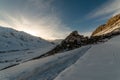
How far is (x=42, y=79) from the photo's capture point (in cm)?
1277

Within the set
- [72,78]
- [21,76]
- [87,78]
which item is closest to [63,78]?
[72,78]

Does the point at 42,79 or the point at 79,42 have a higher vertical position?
the point at 79,42

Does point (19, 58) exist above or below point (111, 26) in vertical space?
below

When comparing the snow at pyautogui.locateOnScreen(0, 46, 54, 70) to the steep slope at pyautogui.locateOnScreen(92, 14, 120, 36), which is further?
the steep slope at pyautogui.locateOnScreen(92, 14, 120, 36)

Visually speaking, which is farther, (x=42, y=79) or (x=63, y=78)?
(x=42, y=79)

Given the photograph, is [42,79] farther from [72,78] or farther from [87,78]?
[87,78]

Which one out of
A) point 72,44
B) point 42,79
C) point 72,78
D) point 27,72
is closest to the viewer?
point 72,78

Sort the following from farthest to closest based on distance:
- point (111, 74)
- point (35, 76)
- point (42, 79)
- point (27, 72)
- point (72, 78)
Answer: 1. point (27, 72)
2. point (35, 76)
3. point (42, 79)
4. point (72, 78)
5. point (111, 74)

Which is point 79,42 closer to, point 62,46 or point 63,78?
point 62,46

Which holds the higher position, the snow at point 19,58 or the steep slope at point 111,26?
the steep slope at point 111,26

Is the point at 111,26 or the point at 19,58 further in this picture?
the point at 111,26

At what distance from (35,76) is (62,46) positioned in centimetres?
1554

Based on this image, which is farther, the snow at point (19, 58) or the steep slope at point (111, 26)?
the steep slope at point (111, 26)

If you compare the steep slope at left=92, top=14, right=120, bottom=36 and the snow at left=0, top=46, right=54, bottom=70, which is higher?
the steep slope at left=92, top=14, right=120, bottom=36
